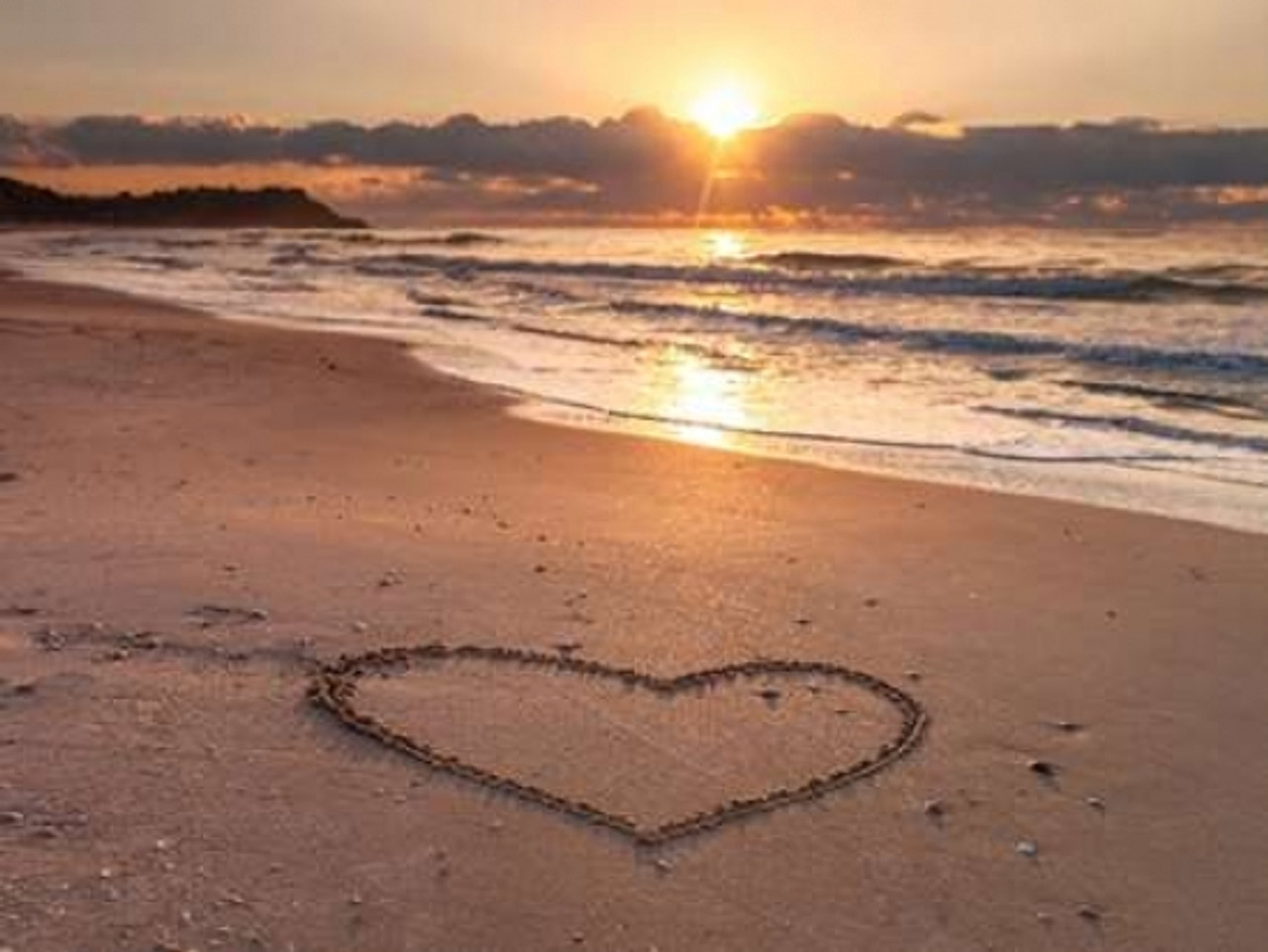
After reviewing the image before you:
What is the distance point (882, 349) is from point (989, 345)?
1.74m

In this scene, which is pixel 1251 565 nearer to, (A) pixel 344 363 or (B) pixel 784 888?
(B) pixel 784 888

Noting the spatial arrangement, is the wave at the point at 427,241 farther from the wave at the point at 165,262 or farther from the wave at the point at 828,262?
the wave at the point at 828,262

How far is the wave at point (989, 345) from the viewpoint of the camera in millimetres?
17141

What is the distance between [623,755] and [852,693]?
37.8 inches

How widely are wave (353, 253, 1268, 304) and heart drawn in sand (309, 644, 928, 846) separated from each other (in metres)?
26.4

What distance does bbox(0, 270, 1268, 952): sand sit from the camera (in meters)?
3.19

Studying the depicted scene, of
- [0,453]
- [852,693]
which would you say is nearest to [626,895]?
[852,693]

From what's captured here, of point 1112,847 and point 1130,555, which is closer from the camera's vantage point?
point 1112,847

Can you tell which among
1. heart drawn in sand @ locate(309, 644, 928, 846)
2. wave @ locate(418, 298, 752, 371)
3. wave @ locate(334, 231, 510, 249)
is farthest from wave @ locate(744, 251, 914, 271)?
heart drawn in sand @ locate(309, 644, 928, 846)

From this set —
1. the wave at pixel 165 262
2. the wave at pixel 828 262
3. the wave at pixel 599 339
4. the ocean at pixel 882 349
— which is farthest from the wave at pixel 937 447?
the wave at pixel 828 262

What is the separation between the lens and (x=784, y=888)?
131 inches

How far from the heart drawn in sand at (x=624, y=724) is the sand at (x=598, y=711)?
2 centimetres

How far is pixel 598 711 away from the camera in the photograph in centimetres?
437

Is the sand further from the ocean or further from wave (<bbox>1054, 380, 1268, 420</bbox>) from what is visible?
wave (<bbox>1054, 380, 1268, 420</bbox>)
